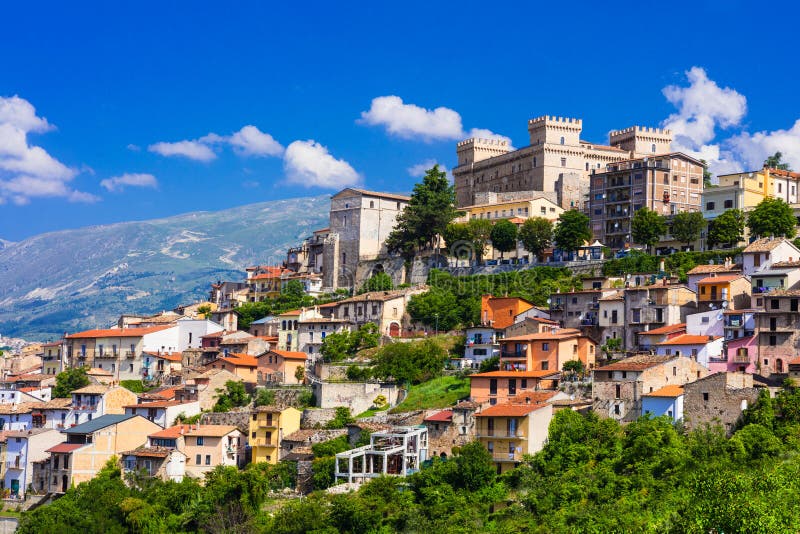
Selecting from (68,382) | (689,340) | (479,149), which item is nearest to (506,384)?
(689,340)

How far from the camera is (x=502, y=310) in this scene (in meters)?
75.1

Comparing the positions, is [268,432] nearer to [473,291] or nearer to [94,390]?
[94,390]

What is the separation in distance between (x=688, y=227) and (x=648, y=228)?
2.86m

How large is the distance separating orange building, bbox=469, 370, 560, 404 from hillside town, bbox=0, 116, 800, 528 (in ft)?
0.39

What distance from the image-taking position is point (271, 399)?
71.6 m

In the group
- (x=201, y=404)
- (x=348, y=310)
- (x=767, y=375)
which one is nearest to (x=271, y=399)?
(x=201, y=404)

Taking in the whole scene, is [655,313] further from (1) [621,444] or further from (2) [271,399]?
(2) [271,399]

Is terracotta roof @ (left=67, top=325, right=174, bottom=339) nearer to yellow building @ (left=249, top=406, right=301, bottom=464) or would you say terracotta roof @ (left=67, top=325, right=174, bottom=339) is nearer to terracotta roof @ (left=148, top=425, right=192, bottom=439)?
terracotta roof @ (left=148, top=425, right=192, bottom=439)

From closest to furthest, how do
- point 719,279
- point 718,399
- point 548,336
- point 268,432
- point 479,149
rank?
point 718,399 < point 268,432 < point 548,336 < point 719,279 < point 479,149

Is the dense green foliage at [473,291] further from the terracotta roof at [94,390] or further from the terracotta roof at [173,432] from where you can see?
the terracotta roof at [173,432]

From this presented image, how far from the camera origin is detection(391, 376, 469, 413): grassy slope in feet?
217

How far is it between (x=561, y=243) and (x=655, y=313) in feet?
73.3

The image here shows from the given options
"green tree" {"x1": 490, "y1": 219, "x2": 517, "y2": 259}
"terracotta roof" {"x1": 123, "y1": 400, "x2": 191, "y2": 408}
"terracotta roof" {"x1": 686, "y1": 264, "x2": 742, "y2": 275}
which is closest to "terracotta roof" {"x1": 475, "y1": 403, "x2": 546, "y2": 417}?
"terracotta roof" {"x1": 686, "y1": 264, "x2": 742, "y2": 275}

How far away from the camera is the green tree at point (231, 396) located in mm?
72375
